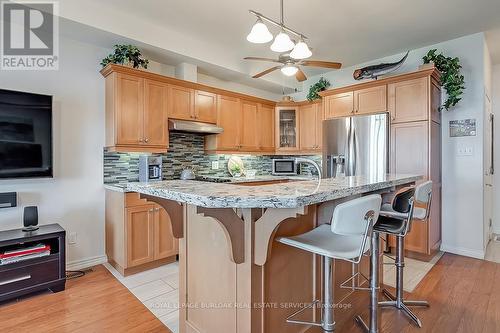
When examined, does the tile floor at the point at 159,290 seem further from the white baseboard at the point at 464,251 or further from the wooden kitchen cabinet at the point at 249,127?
the white baseboard at the point at 464,251

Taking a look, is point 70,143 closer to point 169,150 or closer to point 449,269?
point 169,150

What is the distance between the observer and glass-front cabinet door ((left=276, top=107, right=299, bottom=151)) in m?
4.84

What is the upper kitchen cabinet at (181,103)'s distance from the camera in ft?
11.1

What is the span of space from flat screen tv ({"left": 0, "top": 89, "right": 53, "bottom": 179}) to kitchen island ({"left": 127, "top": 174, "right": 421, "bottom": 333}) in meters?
1.83

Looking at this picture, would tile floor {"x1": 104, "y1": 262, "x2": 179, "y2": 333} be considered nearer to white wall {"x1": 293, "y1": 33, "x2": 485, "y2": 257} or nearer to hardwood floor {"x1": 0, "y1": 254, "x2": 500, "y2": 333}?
hardwood floor {"x1": 0, "y1": 254, "x2": 500, "y2": 333}

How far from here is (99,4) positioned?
2684 mm

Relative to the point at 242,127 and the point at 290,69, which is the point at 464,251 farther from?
the point at 242,127

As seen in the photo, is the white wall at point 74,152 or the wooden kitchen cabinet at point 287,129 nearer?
the white wall at point 74,152

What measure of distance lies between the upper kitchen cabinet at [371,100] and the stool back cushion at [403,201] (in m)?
1.88

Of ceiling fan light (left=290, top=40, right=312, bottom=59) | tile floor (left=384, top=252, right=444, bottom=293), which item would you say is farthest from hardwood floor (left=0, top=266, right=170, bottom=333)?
ceiling fan light (left=290, top=40, right=312, bottom=59)

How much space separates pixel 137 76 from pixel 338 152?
276 centimetres

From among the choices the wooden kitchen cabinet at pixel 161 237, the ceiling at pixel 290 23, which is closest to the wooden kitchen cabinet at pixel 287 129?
the ceiling at pixel 290 23

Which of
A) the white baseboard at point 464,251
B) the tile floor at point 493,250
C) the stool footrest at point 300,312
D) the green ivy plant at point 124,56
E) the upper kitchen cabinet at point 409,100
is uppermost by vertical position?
the green ivy plant at point 124,56

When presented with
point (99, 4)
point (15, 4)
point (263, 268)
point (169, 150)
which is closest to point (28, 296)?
point (169, 150)
